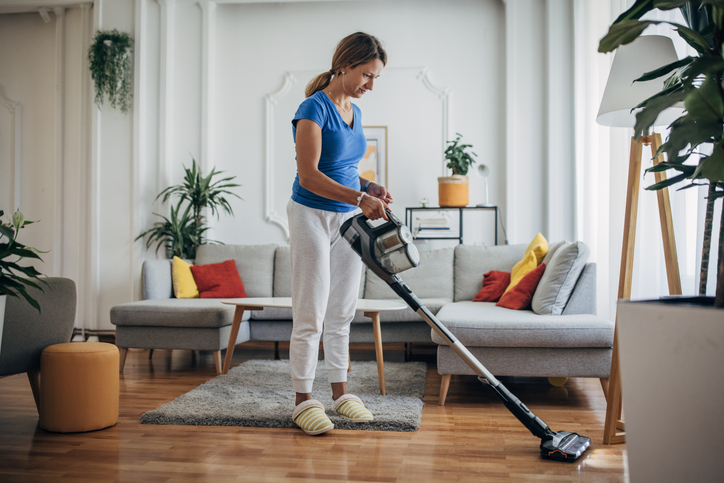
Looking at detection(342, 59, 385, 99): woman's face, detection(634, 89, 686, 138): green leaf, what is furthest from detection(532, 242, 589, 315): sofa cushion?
detection(634, 89, 686, 138): green leaf

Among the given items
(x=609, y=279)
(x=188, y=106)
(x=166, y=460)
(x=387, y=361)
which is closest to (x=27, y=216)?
(x=188, y=106)

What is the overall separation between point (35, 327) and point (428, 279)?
2.33 metres

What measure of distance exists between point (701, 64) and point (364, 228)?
1049 mm

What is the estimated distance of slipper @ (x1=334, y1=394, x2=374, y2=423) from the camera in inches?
80.1

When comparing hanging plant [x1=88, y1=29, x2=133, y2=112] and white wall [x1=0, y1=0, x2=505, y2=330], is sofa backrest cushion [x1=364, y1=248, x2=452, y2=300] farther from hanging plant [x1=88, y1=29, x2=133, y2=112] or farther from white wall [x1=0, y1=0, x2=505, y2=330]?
hanging plant [x1=88, y1=29, x2=133, y2=112]

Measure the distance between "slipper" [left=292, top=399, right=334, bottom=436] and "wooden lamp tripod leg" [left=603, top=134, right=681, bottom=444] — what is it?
93 cm

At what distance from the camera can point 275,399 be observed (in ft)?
7.84

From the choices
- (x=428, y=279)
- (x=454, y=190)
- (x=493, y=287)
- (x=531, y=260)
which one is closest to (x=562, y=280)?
(x=531, y=260)

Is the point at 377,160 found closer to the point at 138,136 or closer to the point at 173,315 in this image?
the point at 138,136

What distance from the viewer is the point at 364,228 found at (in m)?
1.82

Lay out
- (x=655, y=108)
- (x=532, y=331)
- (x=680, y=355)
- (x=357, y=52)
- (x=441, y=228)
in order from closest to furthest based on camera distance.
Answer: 1. (x=680, y=355)
2. (x=655, y=108)
3. (x=357, y=52)
4. (x=532, y=331)
5. (x=441, y=228)

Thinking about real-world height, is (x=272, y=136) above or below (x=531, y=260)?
above

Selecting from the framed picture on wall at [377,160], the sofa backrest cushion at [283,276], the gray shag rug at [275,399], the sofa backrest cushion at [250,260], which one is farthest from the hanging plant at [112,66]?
the gray shag rug at [275,399]

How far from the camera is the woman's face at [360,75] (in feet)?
6.28
